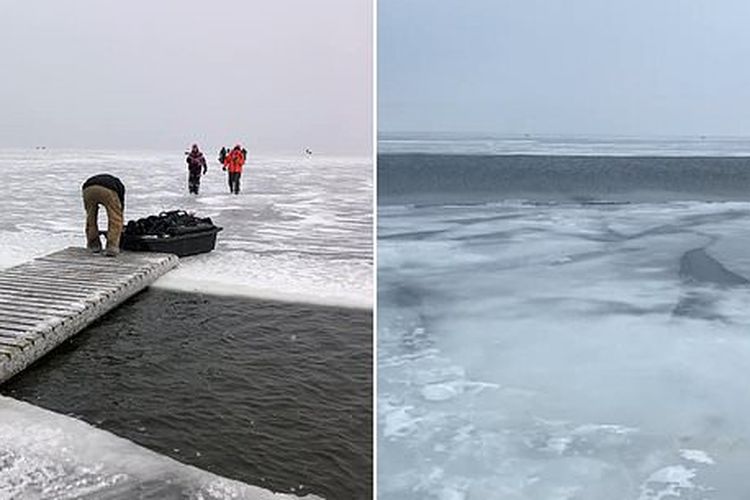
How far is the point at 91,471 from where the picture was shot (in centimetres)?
121

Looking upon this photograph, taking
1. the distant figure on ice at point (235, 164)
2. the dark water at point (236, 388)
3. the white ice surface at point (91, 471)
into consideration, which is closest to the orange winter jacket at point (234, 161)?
the distant figure on ice at point (235, 164)

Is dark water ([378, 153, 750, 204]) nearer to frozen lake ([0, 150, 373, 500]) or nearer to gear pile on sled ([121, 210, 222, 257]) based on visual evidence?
frozen lake ([0, 150, 373, 500])

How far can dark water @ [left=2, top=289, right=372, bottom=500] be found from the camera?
1344 mm

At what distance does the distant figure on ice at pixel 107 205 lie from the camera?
2.56 metres

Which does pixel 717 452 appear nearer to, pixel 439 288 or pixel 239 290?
pixel 439 288

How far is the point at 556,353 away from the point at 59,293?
59.4 inches

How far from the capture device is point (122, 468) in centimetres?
124

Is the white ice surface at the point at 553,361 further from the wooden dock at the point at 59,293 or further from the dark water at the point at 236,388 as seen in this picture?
the wooden dock at the point at 59,293

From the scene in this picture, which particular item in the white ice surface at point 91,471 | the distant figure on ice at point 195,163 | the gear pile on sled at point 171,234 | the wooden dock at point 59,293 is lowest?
the white ice surface at point 91,471

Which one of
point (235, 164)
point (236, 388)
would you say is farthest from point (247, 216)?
point (236, 388)

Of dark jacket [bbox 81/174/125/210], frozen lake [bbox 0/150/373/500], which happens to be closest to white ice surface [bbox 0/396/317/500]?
frozen lake [bbox 0/150/373/500]

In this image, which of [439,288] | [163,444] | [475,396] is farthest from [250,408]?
[439,288]

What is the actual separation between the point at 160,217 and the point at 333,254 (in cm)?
95

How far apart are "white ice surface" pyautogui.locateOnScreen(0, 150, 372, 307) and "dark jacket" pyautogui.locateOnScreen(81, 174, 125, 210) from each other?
0.03 metres
